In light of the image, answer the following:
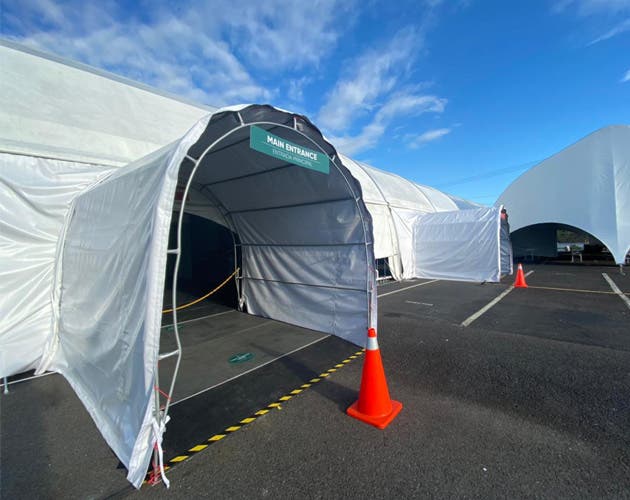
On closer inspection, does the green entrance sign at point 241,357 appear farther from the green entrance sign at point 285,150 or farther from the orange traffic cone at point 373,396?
the green entrance sign at point 285,150

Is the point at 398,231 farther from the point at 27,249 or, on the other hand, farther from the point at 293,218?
the point at 27,249

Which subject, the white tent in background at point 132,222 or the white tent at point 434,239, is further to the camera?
the white tent at point 434,239

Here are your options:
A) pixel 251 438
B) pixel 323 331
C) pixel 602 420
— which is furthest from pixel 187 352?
pixel 602 420

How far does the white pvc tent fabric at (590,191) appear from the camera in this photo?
50.1ft

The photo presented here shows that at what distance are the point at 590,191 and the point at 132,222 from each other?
22.0 metres

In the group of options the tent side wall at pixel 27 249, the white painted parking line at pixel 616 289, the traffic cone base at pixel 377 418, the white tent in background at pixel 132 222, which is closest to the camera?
the white tent in background at pixel 132 222

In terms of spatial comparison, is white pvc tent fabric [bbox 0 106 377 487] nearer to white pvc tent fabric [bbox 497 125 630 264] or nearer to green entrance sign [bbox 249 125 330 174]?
green entrance sign [bbox 249 125 330 174]

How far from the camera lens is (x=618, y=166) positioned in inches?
626

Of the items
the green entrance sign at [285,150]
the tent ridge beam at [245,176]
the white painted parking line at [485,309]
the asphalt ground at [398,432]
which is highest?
the tent ridge beam at [245,176]

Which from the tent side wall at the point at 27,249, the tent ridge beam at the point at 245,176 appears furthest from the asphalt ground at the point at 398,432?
the tent ridge beam at the point at 245,176

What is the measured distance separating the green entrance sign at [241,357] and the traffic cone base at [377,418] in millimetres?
2210

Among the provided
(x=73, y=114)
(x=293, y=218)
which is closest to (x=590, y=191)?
(x=293, y=218)

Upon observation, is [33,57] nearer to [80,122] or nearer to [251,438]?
[80,122]

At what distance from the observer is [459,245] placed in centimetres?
1277
